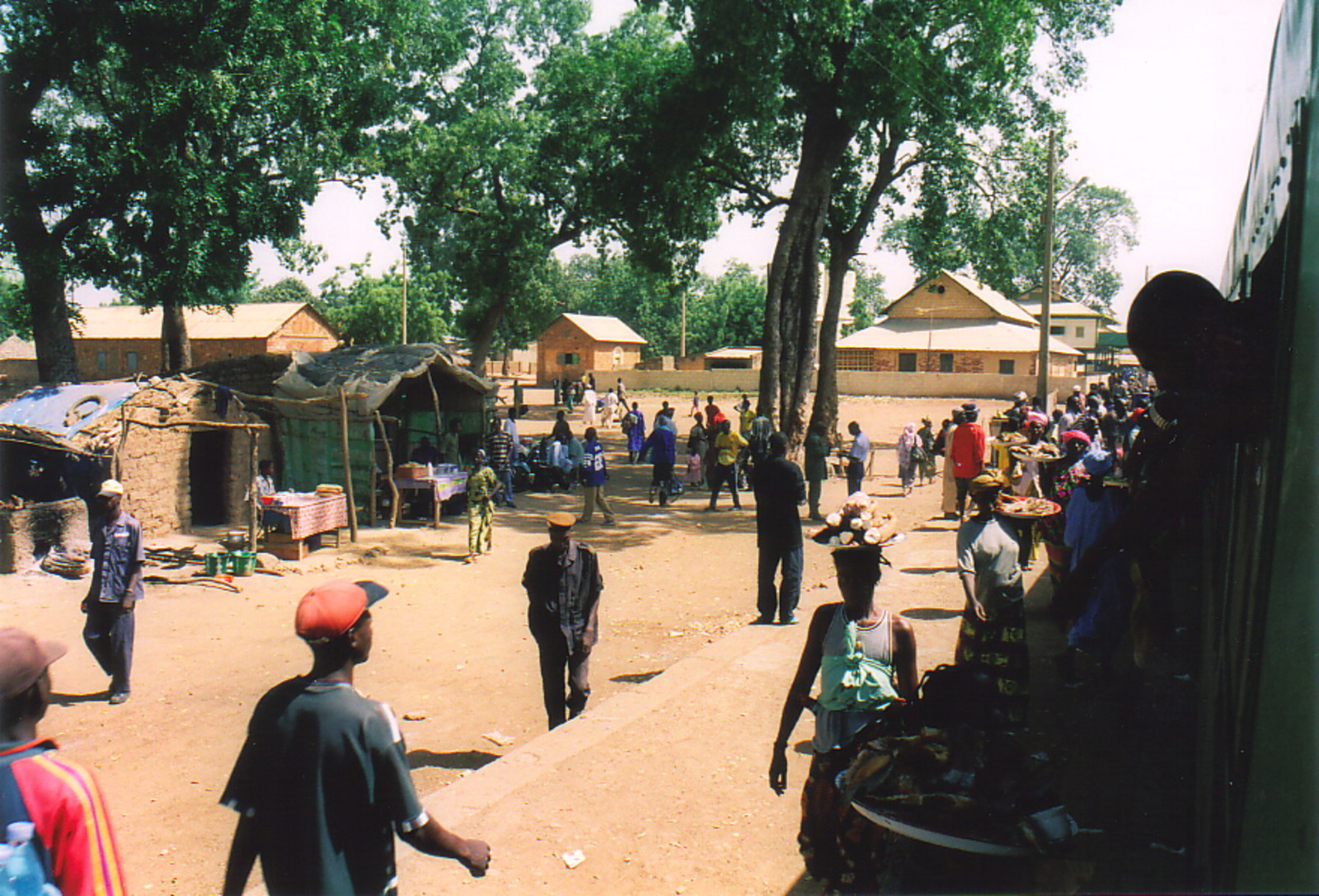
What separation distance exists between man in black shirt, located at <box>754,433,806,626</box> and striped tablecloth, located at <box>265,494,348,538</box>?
8.00 m

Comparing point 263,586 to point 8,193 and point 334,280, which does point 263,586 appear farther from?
point 334,280

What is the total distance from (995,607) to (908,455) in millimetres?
14229

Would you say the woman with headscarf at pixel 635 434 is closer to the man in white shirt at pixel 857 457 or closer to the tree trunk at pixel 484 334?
the tree trunk at pixel 484 334

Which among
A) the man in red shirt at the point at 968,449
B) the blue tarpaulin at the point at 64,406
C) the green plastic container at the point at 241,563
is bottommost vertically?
the green plastic container at the point at 241,563

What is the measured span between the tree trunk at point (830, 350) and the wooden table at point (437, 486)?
38.7 feet

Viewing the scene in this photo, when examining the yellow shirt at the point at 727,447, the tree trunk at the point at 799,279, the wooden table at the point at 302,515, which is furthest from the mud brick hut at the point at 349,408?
the tree trunk at the point at 799,279

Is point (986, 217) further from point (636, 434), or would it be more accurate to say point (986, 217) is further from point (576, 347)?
point (576, 347)

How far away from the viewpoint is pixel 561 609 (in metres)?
6.54

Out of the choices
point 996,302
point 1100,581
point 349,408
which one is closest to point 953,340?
point 996,302

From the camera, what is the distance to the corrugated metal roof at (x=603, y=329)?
61688 millimetres

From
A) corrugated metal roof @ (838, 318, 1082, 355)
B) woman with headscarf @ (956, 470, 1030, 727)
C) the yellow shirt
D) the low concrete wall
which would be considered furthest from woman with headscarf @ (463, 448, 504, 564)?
corrugated metal roof @ (838, 318, 1082, 355)

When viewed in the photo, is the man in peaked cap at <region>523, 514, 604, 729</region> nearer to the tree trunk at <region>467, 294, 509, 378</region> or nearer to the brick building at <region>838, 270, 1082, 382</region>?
the tree trunk at <region>467, 294, 509, 378</region>

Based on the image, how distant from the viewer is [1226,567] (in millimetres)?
3354

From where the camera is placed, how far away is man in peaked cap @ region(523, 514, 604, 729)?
6.54m
